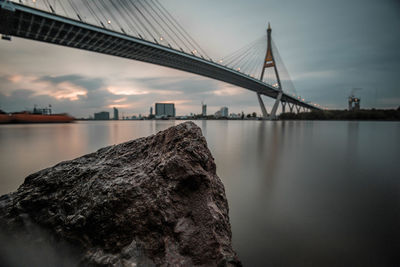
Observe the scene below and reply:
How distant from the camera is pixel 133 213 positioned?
0.93 meters

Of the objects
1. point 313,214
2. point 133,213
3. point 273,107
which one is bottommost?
point 313,214

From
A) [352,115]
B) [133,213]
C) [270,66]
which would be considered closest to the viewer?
[133,213]

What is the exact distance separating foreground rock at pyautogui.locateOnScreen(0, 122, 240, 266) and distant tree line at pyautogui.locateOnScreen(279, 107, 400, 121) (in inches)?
1885

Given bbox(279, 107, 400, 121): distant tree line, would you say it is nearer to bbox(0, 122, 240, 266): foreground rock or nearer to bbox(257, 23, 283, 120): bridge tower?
bbox(257, 23, 283, 120): bridge tower

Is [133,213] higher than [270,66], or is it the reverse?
[270,66]

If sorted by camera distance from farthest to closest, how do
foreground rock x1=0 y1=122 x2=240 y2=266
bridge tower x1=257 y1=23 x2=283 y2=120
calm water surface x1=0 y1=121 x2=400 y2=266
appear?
1. bridge tower x1=257 y1=23 x2=283 y2=120
2. calm water surface x1=0 y1=121 x2=400 y2=266
3. foreground rock x1=0 y1=122 x2=240 y2=266

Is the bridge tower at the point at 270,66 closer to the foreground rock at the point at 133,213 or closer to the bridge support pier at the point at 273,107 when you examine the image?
the bridge support pier at the point at 273,107

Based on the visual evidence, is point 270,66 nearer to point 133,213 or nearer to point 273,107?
point 273,107

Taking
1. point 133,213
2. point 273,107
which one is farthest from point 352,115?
point 133,213

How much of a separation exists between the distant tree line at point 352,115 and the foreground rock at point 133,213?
47.9m

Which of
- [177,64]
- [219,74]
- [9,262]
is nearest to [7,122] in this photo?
[177,64]

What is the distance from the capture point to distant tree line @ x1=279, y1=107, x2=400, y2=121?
1345 inches

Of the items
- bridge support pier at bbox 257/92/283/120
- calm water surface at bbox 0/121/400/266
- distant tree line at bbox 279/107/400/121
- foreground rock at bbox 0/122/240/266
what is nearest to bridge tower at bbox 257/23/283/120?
bridge support pier at bbox 257/92/283/120

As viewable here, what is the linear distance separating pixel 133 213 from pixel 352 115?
50.5 meters
